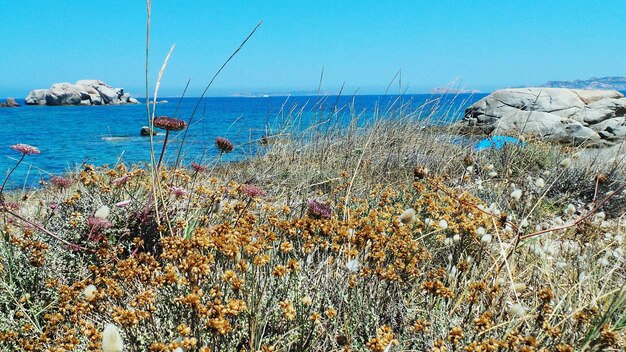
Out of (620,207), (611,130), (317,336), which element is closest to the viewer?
(317,336)

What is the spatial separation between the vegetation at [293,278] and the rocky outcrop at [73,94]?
293ft

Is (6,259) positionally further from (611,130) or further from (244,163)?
(611,130)

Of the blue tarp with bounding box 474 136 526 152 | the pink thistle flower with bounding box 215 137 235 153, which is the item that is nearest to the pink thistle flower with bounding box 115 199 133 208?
the pink thistle flower with bounding box 215 137 235 153

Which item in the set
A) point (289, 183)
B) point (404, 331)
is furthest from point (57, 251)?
point (289, 183)

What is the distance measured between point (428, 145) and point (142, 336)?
18.9ft

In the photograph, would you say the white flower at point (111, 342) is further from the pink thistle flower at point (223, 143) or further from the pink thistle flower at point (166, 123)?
the pink thistle flower at point (223, 143)

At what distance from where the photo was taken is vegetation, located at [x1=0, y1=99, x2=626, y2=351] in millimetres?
1727

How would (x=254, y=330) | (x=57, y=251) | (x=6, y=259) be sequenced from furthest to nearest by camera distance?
(x=57, y=251), (x=6, y=259), (x=254, y=330)

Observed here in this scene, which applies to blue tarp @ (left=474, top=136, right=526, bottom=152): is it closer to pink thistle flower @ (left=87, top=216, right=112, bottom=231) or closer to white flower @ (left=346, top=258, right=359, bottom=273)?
white flower @ (left=346, top=258, right=359, bottom=273)

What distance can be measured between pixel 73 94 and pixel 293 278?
9210cm

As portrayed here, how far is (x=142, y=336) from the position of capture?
6.07 feet

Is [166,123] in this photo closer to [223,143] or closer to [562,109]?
[223,143]

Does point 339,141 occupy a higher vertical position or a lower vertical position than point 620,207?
higher

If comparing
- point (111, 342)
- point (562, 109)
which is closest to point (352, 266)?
point (111, 342)
